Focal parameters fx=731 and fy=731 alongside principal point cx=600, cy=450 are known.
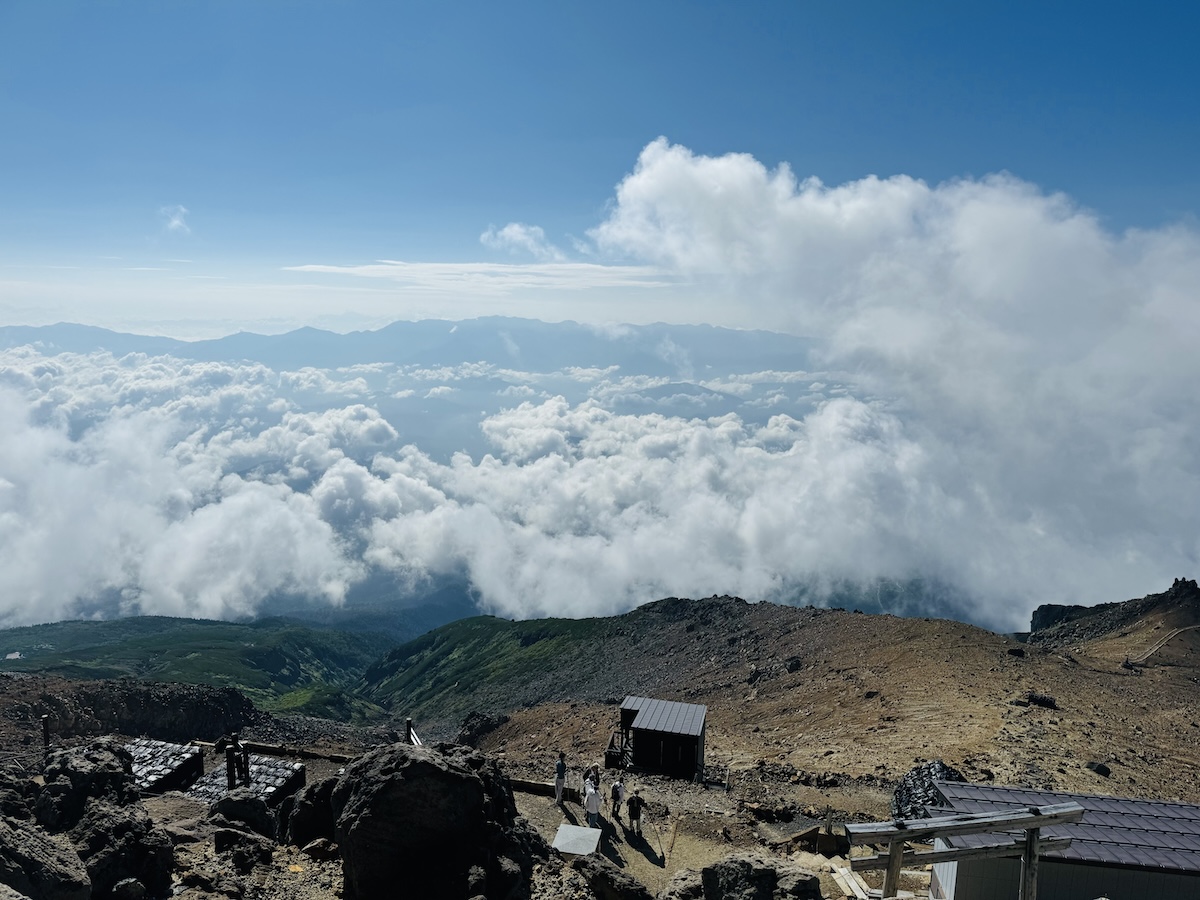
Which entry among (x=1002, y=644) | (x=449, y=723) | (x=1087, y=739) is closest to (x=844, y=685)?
(x=1002, y=644)

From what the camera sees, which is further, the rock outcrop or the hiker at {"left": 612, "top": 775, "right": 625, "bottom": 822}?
the hiker at {"left": 612, "top": 775, "right": 625, "bottom": 822}

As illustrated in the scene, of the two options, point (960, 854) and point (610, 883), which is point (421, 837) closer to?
point (610, 883)

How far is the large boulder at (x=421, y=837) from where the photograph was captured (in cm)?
1557

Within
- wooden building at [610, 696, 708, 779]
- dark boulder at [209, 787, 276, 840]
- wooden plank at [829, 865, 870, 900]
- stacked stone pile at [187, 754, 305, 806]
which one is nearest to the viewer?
wooden plank at [829, 865, 870, 900]

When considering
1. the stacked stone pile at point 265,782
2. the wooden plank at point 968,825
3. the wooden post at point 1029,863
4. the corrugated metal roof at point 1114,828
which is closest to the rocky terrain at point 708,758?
the stacked stone pile at point 265,782

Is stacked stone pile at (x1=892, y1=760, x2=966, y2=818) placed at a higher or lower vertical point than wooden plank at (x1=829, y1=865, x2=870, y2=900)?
lower

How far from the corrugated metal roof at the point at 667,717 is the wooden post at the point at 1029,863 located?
74.2 feet

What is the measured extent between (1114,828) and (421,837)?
17246mm

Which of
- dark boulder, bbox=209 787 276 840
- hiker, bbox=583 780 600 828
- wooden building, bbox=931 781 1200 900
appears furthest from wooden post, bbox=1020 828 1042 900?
dark boulder, bbox=209 787 276 840

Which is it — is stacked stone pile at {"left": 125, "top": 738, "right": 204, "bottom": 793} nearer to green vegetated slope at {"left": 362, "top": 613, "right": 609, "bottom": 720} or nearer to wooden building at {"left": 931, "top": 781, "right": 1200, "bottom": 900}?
wooden building at {"left": 931, "top": 781, "right": 1200, "bottom": 900}

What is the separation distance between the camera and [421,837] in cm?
1592

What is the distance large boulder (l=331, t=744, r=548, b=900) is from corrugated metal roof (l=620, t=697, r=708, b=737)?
18479 millimetres

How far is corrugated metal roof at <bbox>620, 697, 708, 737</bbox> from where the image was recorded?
1356 inches

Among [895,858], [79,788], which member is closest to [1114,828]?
[895,858]
